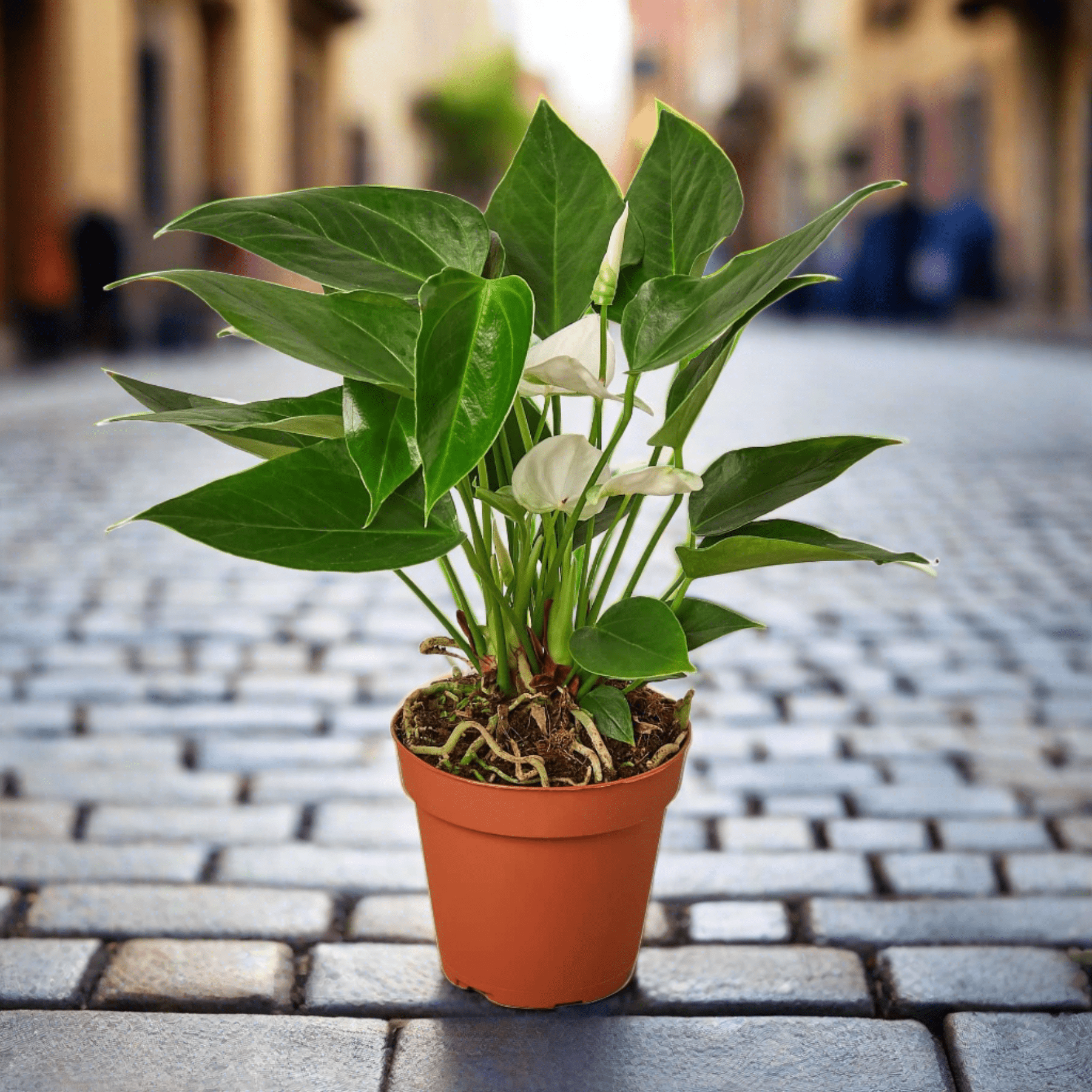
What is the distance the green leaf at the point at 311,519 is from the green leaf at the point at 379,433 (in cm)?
5

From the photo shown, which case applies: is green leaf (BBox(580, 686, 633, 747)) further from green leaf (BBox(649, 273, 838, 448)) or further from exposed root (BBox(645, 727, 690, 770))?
green leaf (BBox(649, 273, 838, 448))

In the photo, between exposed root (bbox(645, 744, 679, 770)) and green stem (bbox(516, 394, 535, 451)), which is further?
exposed root (bbox(645, 744, 679, 770))

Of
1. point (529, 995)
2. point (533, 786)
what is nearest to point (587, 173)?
point (533, 786)

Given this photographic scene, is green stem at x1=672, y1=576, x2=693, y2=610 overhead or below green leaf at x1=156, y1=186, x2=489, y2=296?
below

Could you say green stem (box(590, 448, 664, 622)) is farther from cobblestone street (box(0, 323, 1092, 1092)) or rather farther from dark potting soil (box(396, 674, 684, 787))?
cobblestone street (box(0, 323, 1092, 1092))

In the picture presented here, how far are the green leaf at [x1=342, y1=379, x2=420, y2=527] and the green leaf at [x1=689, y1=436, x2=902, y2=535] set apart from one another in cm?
33

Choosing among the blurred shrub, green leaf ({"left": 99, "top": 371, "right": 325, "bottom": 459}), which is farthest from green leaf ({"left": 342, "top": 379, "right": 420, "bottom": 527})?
the blurred shrub

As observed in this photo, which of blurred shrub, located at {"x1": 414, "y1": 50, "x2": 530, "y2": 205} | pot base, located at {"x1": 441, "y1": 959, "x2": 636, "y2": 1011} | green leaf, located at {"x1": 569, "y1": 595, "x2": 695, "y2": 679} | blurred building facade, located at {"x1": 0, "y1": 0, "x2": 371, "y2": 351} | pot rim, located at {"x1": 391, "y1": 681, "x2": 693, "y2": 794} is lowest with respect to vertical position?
pot base, located at {"x1": 441, "y1": 959, "x2": 636, "y2": 1011}

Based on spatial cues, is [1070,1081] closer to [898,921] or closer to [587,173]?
[898,921]

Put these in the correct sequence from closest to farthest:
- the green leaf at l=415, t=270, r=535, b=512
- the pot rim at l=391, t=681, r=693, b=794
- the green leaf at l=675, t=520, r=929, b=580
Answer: the green leaf at l=415, t=270, r=535, b=512, the green leaf at l=675, t=520, r=929, b=580, the pot rim at l=391, t=681, r=693, b=794

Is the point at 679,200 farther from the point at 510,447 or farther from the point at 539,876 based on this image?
the point at 539,876

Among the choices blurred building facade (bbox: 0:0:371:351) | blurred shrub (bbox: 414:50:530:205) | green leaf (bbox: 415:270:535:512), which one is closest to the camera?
green leaf (bbox: 415:270:535:512)

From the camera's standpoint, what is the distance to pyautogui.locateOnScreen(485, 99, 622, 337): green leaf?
4.11 feet

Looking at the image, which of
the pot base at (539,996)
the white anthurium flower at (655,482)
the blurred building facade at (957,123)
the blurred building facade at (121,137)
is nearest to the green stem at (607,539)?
the white anthurium flower at (655,482)
